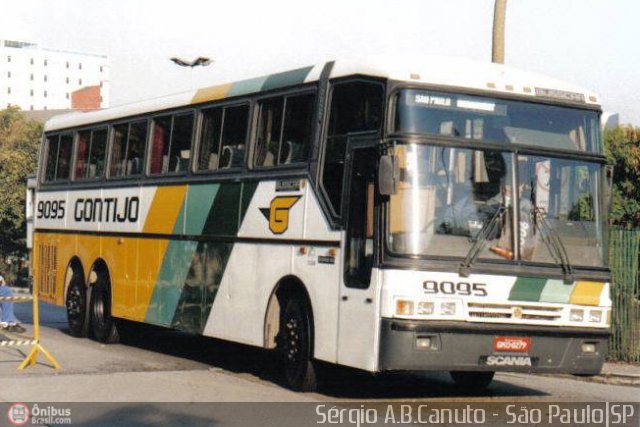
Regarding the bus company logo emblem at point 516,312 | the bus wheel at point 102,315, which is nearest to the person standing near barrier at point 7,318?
the bus wheel at point 102,315

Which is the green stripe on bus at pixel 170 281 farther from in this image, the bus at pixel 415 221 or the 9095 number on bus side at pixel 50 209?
the 9095 number on bus side at pixel 50 209

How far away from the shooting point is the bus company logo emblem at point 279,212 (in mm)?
12992

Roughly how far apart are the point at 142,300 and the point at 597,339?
24.3 feet

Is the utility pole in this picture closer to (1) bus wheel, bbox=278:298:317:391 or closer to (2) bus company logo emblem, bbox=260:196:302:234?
(2) bus company logo emblem, bbox=260:196:302:234

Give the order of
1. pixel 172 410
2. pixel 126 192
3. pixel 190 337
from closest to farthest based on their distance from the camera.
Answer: pixel 172 410 < pixel 126 192 < pixel 190 337

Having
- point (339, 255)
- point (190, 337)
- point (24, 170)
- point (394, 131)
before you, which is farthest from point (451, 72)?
point (24, 170)

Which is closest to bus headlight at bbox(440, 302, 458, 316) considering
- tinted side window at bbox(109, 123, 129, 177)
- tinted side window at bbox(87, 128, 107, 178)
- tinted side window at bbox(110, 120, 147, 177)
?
tinted side window at bbox(110, 120, 147, 177)

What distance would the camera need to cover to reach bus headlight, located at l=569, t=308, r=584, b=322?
11.7 metres

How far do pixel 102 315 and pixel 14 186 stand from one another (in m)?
54.3

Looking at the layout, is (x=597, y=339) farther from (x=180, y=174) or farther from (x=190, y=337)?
(x=190, y=337)

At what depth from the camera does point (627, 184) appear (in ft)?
75.3

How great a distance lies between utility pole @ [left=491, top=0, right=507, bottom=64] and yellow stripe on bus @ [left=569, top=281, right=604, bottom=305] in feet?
22.6

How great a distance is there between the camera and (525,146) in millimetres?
11656

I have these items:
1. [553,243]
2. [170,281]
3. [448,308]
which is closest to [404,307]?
[448,308]
